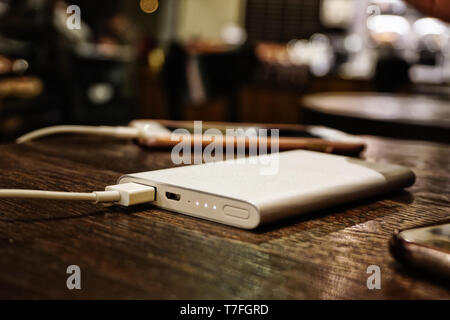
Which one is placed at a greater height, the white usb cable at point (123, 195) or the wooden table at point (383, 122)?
the white usb cable at point (123, 195)

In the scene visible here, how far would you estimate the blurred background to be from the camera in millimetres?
1864

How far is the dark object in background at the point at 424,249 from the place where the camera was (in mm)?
334

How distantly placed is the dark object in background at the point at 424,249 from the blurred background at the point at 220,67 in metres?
0.53

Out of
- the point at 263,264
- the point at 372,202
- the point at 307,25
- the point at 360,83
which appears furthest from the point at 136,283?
the point at 307,25

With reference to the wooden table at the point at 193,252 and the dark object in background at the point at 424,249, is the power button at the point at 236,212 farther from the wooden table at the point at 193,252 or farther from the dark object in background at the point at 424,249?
the dark object in background at the point at 424,249

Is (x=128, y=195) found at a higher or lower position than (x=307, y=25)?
lower

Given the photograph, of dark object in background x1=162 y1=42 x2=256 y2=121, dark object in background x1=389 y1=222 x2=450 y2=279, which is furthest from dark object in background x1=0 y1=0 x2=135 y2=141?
dark object in background x1=389 y1=222 x2=450 y2=279

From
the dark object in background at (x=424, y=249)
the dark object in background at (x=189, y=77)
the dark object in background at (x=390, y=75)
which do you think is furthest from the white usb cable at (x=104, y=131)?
the dark object in background at (x=390, y=75)

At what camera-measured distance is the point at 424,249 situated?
1.13 ft

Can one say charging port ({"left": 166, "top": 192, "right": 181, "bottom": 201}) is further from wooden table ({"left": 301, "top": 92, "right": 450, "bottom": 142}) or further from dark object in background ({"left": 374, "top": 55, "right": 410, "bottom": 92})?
dark object in background ({"left": 374, "top": 55, "right": 410, "bottom": 92})

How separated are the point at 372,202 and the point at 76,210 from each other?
0.30 meters

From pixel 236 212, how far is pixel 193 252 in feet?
0.23

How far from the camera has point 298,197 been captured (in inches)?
17.9
